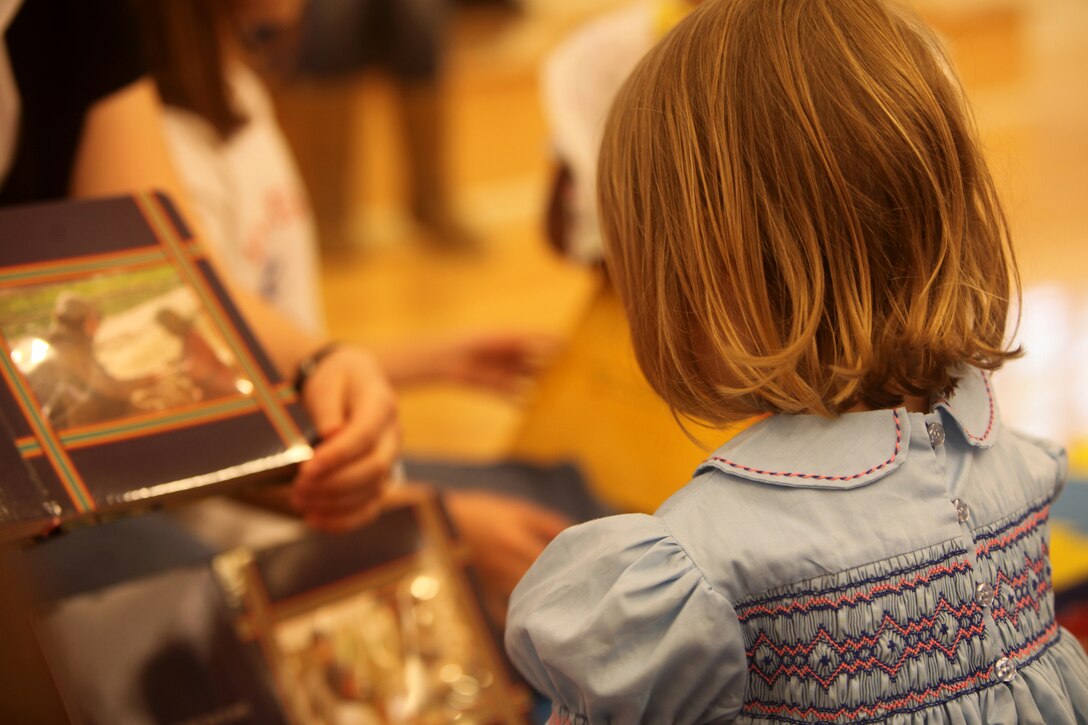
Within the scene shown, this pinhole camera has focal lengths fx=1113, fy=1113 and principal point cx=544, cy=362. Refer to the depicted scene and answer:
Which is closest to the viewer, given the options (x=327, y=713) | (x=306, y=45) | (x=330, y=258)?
(x=327, y=713)

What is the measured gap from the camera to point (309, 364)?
2.41 feet

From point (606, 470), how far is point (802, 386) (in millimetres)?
520

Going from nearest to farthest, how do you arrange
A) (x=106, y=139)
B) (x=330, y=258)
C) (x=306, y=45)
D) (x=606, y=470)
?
1. (x=106, y=139)
2. (x=606, y=470)
3. (x=306, y=45)
4. (x=330, y=258)

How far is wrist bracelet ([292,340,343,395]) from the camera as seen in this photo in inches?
28.3

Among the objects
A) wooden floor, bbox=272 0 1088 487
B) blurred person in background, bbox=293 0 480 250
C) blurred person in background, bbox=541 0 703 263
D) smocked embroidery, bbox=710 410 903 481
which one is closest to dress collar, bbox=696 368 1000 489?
smocked embroidery, bbox=710 410 903 481

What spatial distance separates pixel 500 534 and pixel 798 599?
1.09 ft

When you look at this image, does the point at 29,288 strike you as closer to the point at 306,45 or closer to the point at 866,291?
the point at 866,291

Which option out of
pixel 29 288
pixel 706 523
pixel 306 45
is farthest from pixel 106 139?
pixel 306 45

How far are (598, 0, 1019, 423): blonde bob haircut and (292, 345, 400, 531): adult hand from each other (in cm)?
22

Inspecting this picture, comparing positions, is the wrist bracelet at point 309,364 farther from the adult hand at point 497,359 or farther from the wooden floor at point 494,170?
the wooden floor at point 494,170

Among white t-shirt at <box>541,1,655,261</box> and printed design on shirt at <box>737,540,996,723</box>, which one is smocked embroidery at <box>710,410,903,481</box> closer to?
printed design on shirt at <box>737,540,996,723</box>


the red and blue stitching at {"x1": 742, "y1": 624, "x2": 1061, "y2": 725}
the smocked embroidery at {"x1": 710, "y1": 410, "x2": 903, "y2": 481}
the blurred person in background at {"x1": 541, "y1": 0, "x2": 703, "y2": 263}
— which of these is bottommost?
the red and blue stitching at {"x1": 742, "y1": 624, "x2": 1061, "y2": 725}

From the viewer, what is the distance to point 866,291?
499 millimetres

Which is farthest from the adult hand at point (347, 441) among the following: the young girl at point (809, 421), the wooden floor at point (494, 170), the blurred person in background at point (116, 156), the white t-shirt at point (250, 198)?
the wooden floor at point (494, 170)
